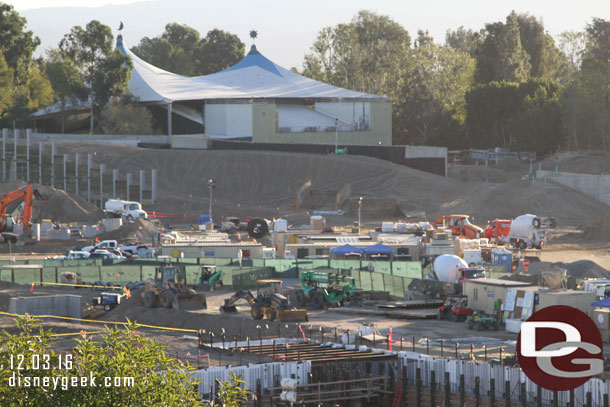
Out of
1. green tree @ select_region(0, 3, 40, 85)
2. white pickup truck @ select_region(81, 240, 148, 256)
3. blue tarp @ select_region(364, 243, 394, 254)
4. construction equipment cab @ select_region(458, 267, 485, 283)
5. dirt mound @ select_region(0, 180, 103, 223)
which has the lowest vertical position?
construction equipment cab @ select_region(458, 267, 485, 283)

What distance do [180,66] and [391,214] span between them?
88876 millimetres

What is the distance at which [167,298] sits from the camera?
139 feet

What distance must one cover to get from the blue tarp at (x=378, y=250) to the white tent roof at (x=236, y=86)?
6330cm

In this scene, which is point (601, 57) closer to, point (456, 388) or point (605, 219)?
point (605, 219)

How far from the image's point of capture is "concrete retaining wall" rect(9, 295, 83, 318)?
137 ft

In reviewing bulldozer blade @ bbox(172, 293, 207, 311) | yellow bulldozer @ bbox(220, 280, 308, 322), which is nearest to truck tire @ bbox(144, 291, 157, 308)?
bulldozer blade @ bbox(172, 293, 207, 311)

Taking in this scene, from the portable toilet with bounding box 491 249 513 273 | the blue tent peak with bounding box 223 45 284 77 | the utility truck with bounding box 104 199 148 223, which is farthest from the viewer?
the blue tent peak with bounding box 223 45 284 77

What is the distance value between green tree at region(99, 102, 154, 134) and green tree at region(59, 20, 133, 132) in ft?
6.66

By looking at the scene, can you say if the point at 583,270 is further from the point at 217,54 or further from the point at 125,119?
the point at 217,54

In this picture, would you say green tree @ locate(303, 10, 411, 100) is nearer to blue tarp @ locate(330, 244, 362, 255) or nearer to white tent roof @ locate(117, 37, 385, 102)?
white tent roof @ locate(117, 37, 385, 102)

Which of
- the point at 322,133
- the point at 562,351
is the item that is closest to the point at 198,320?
the point at 562,351

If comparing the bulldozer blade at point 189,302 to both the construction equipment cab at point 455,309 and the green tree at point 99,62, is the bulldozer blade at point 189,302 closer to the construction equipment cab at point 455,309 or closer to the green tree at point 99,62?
the construction equipment cab at point 455,309

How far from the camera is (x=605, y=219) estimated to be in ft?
244

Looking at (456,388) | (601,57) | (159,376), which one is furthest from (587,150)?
(159,376)
